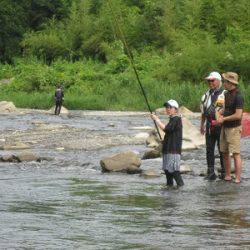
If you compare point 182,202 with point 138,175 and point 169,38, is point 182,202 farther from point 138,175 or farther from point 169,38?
point 169,38

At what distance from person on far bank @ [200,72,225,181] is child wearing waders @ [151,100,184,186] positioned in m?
0.87

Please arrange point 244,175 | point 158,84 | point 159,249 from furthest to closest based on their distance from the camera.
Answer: point 158,84 → point 244,175 → point 159,249

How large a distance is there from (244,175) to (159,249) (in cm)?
624

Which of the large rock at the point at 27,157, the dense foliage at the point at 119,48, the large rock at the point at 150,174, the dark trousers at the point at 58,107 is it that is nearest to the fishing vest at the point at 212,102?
the large rock at the point at 150,174

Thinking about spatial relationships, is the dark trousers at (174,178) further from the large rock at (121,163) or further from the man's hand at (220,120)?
the large rock at (121,163)

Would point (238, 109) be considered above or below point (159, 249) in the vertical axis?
above

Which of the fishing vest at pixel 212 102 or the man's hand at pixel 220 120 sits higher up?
the fishing vest at pixel 212 102

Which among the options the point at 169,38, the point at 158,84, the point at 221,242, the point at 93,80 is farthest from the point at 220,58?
the point at 221,242

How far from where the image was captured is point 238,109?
38.0 feet

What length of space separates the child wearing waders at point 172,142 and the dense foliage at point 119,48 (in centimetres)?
2168

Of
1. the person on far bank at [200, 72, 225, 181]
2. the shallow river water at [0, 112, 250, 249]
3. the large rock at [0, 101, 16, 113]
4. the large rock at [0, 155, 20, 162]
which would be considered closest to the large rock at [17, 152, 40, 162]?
the large rock at [0, 155, 20, 162]

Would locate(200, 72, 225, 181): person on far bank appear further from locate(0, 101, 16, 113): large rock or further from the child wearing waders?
locate(0, 101, 16, 113): large rock

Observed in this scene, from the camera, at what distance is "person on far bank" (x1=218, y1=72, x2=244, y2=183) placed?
11.6 m

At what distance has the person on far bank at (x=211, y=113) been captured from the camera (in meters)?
11.8
